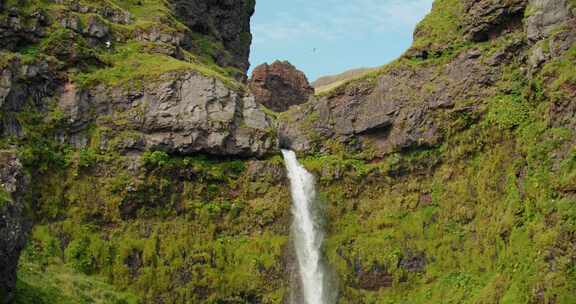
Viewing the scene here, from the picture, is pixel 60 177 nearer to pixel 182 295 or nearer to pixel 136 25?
pixel 182 295

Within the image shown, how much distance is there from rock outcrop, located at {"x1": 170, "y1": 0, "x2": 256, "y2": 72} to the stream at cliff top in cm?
2562

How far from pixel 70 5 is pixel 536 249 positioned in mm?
33261

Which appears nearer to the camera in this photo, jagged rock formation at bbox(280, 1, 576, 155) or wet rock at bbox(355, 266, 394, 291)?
wet rock at bbox(355, 266, 394, 291)

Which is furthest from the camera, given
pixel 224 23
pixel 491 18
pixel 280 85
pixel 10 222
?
pixel 280 85

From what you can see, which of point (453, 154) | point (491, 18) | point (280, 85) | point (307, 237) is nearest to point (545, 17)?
point (491, 18)

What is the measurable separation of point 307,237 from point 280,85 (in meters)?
34.6

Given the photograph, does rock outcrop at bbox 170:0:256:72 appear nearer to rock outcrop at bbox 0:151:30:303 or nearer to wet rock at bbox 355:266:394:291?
wet rock at bbox 355:266:394:291

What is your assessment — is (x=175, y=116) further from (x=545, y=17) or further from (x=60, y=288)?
(x=545, y=17)

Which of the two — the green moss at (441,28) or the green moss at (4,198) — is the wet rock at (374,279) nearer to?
the green moss at (441,28)

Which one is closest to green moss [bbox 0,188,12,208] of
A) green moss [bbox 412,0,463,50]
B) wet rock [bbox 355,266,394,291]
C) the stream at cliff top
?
the stream at cliff top

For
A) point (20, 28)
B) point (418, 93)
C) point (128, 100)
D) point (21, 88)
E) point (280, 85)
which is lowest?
point (418, 93)

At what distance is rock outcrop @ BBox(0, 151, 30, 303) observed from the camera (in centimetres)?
2142

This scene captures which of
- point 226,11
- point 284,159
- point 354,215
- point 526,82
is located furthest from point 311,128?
point 226,11

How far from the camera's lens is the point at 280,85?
7081 cm
